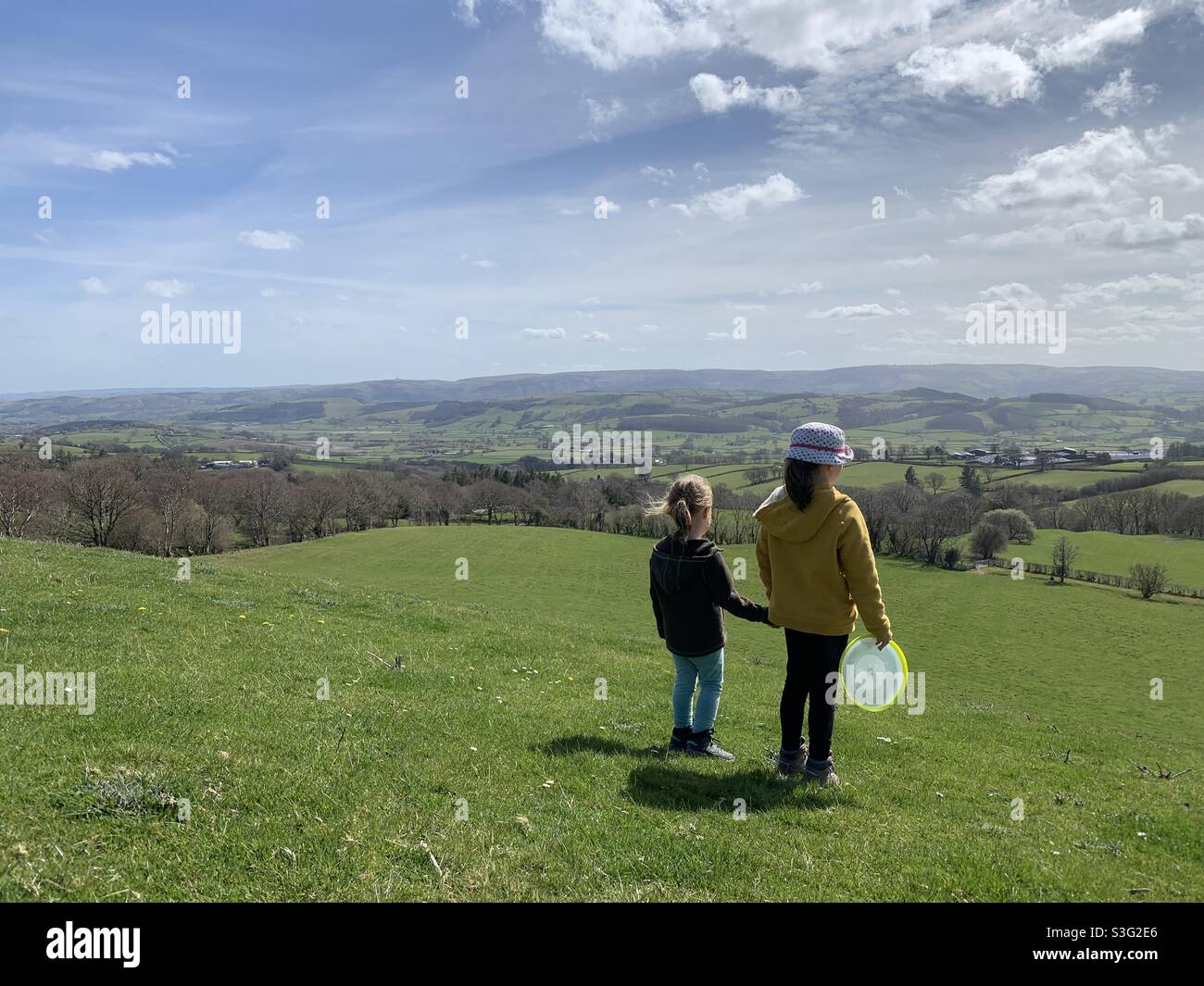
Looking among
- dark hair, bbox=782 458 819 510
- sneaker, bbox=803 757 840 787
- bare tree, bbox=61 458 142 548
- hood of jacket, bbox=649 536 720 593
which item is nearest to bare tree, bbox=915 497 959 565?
bare tree, bbox=61 458 142 548

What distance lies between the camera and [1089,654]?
5744 cm

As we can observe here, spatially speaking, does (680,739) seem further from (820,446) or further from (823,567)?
(820,446)

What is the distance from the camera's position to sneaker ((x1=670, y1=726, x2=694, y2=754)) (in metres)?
8.88

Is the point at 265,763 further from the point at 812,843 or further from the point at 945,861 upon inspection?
the point at 945,861

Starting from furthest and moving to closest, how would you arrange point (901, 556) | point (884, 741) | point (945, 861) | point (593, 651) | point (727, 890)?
point (901, 556) < point (593, 651) < point (884, 741) < point (945, 861) < point (727, 890)

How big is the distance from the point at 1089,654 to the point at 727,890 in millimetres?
65805

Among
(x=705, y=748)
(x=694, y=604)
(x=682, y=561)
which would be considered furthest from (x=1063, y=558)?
(x=682, y=561)

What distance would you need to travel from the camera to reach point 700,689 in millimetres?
8836

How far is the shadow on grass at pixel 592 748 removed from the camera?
8449 mm

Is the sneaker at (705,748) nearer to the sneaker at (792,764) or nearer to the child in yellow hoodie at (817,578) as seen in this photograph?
the sneaker at (792,764)

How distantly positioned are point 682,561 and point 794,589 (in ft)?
4.41

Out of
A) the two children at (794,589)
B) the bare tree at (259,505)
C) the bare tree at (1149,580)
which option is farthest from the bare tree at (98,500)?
the bare tree at (1149,580)
